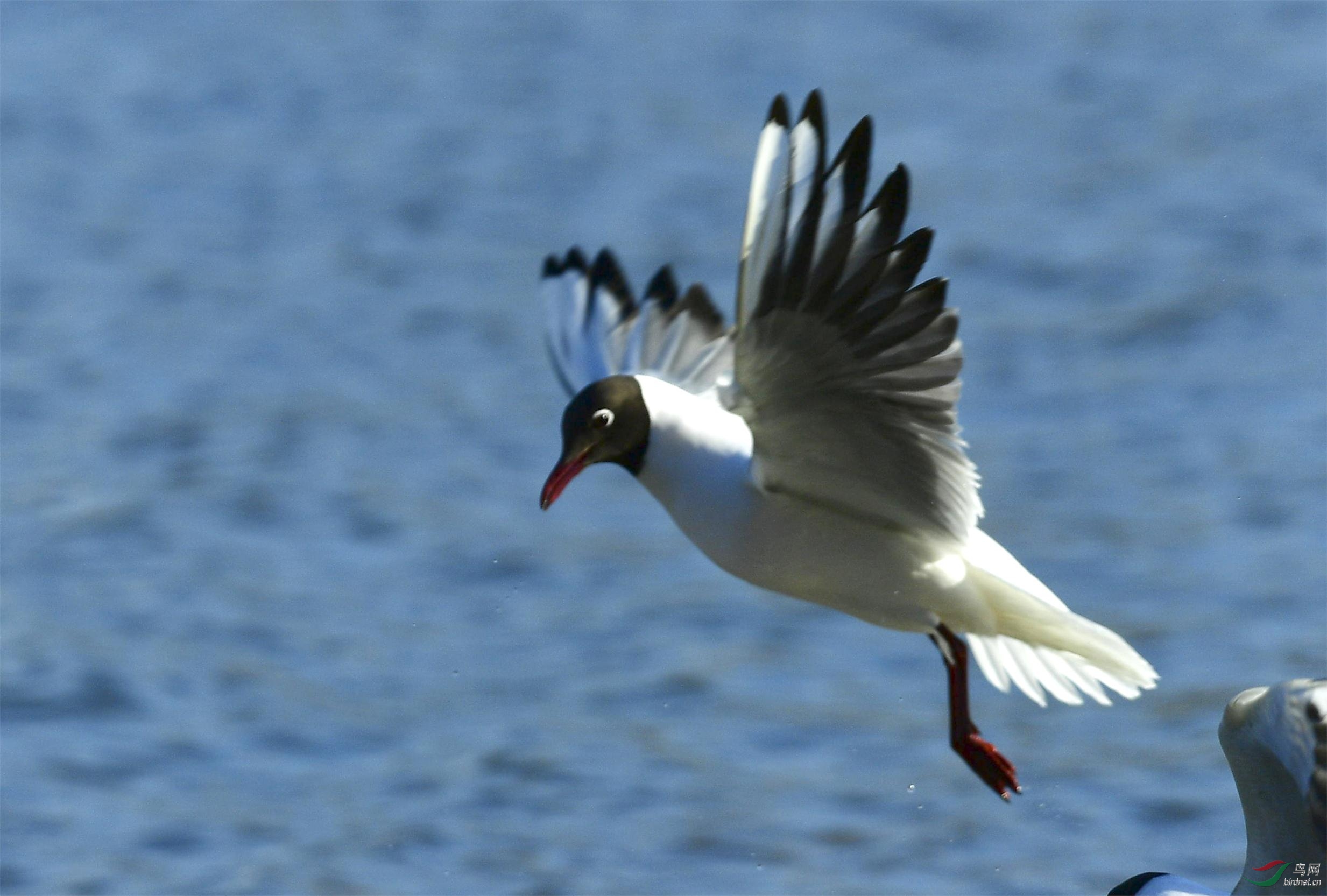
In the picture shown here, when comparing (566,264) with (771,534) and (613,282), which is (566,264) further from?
(771,534)

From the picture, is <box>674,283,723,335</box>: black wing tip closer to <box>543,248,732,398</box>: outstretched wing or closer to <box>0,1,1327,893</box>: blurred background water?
<box>543,248,732,398</box>: outstretched wing

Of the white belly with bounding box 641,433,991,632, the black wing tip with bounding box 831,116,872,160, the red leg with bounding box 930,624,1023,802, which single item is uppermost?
the black wing tip with bounding box 831,116,872,160

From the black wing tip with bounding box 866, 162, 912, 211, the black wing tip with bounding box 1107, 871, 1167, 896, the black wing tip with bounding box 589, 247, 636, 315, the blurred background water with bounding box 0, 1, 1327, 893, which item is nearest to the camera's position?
the black wing tip with bounding box 866, 162, 912, 211

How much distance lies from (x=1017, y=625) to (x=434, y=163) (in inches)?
345

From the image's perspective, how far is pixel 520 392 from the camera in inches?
417

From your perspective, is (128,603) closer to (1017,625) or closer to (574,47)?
(1017,625)

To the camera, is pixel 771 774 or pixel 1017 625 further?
pixel 771 774

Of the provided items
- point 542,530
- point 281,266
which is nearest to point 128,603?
point 542,530

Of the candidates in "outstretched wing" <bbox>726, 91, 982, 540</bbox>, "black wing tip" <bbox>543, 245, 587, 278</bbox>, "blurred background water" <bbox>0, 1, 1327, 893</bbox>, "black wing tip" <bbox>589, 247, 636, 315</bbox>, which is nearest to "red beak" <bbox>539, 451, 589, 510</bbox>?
"outstretched wing" <bbox>726, 91, 982, 540</bbox>

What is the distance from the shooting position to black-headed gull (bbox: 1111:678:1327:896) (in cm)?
427

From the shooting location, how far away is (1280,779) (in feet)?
14.9

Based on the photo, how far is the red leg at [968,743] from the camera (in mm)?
5469

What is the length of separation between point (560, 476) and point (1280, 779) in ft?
5.71

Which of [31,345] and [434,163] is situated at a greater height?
[434,163]
